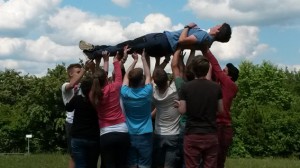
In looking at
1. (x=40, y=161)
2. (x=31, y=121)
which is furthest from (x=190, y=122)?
(x=31, y=121)

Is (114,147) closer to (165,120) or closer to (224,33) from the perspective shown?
(165,120)

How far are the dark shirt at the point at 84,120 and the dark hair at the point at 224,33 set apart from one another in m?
2.12

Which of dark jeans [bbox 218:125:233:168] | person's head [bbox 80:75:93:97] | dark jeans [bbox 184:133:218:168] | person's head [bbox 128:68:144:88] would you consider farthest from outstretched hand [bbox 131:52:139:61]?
dark jeans [bbox 184:133:218:168]

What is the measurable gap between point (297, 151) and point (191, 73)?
43359 millimetres

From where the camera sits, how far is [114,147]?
7.73 m

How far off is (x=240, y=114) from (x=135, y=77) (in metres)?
46.4

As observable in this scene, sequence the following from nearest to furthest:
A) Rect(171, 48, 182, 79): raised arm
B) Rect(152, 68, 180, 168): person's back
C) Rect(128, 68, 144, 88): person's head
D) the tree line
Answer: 1. Rect(128, 68, 144, 88): person's head
2. Rect(152, 68, 180, 168): person's back
3. Rect(171, 48, 182, 79): raised arm
4. the tree line

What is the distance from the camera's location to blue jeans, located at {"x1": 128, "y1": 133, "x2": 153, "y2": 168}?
7.89m

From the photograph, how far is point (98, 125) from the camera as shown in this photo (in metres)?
7.99

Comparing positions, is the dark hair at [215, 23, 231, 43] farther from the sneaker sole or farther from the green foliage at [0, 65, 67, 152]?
the green foliage at [0, 65, 67, 152]

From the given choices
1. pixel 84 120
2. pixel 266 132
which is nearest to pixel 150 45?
pixel 84 120

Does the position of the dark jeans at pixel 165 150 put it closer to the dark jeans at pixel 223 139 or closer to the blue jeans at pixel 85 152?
the dark jeans at pixel 223 139

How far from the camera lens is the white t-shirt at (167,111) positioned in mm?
7973

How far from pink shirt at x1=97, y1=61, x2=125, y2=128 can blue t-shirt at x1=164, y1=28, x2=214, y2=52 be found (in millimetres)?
1184
